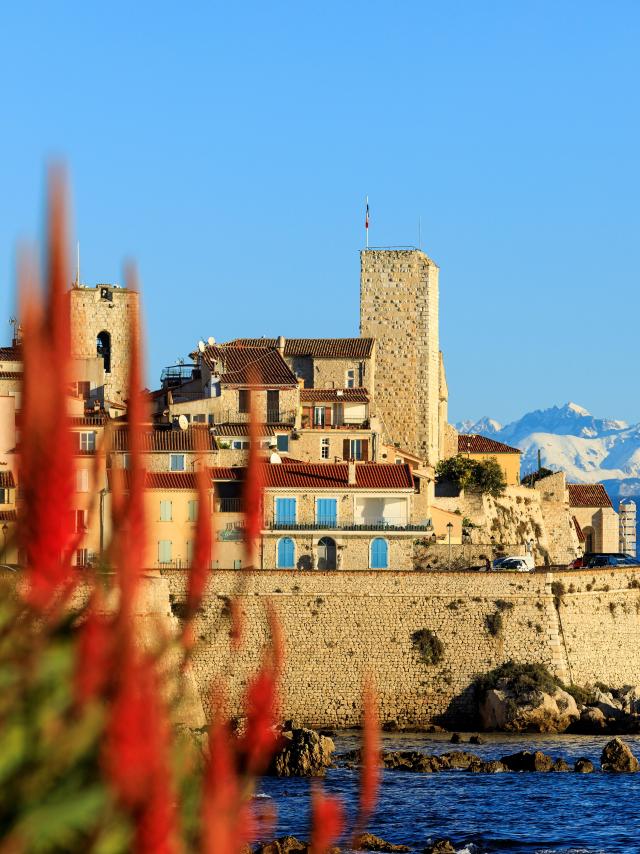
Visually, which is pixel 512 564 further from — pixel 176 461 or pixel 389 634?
pixel 176 461

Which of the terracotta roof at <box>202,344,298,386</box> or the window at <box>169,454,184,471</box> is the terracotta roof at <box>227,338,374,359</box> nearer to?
the terracotta roof at <box>202,344,298,386</box>

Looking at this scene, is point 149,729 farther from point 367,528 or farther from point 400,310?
point 400,310

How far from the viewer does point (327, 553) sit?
58.3 metres

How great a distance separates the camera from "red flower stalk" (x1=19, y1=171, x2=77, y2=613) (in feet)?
18.1

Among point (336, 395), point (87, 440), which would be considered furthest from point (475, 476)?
point (87, 440)

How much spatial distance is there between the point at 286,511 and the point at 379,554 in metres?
3.31

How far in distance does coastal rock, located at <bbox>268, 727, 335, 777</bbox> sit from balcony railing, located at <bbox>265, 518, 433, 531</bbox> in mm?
12607

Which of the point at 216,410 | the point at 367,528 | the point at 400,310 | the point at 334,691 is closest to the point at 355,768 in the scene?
the point at 334,691

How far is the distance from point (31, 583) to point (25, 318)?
959 mm

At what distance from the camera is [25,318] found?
5.68m

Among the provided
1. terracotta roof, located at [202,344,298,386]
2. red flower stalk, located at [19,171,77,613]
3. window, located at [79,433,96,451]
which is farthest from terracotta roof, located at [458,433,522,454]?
red flower stalk, located at [19,171,77,613]

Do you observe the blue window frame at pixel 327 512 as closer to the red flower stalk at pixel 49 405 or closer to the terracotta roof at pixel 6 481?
the terracotta roof at pixel 6 481

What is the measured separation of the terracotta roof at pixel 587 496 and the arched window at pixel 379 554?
2733 centimetres

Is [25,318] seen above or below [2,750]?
above
